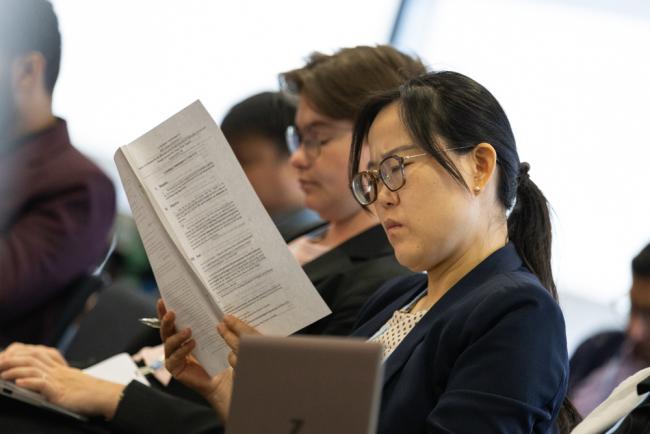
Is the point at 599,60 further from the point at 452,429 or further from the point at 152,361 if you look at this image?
the point at 452,429

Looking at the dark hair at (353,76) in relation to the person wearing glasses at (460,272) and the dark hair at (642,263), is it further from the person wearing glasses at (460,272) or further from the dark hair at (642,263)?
the dark hair at (642,263)

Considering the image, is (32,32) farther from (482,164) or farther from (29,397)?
(482,164)

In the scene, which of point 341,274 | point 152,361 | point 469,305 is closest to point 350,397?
point 469,305

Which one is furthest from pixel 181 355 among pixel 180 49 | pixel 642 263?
pixel 180 49

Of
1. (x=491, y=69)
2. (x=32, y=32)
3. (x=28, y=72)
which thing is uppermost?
(x=32, y=32)

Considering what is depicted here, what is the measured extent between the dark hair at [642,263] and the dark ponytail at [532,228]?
0.83 m

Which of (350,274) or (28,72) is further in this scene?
(28,72)

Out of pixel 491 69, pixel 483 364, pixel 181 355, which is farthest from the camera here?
pixel 491 69

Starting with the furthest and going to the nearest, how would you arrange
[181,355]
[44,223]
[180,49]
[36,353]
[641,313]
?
1. [180,49]
2. [44,223]
3. [641,313]
4. [36,353]
5. [181,355]

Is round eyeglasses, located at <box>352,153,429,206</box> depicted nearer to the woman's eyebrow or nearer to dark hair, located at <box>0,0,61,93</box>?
the woman's eyebrow

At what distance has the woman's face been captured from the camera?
1702mm

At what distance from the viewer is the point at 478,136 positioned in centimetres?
173

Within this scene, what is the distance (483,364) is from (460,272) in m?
0.28

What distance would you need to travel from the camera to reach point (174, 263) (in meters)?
1.91
